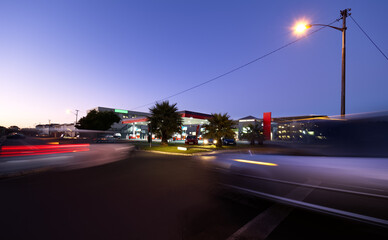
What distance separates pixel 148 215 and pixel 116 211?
789 mm

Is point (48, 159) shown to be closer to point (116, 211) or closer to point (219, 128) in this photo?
point (116, 211)

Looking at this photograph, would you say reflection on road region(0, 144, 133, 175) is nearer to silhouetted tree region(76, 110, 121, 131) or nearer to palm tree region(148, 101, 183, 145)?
palm tree region(148, 101, 183, 145)

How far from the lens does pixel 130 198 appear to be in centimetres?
448

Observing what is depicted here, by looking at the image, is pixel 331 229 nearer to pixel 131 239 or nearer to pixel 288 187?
pixel 288 187

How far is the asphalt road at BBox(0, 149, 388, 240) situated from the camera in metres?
2.83

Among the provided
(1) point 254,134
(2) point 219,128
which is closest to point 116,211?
(2) point 219,128

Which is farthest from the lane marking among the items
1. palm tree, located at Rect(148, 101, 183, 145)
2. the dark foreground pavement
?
palm tree, located at Rect(148, 101, 183, 145)

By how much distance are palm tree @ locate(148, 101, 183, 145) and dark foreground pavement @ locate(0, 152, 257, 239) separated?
59.4ft

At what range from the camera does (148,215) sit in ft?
11.5

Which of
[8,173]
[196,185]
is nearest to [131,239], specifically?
[196,185]

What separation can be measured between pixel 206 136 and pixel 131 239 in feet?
68.8

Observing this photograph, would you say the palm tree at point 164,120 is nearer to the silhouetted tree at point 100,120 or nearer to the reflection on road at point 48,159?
the reflection on road at point 48,159

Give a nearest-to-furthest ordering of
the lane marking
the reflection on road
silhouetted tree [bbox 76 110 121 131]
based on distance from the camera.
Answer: the lane marking, the reflection on road, silhouetted tree [bbox 76 110 121 131]

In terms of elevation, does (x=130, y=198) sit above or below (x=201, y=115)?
below
